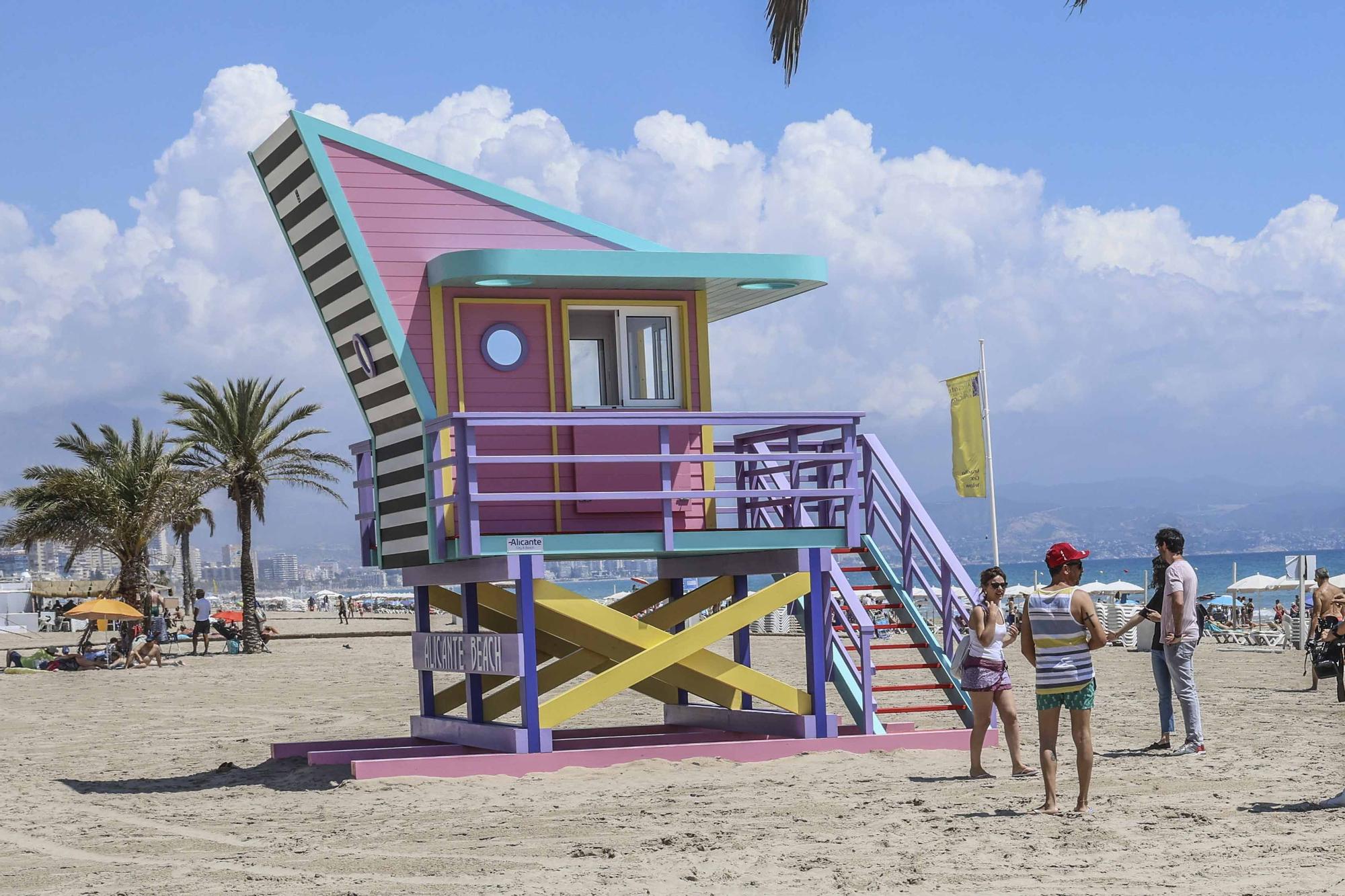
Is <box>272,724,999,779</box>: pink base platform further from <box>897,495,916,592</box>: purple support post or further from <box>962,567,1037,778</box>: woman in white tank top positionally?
<box>962,567,1037,778</box>: woman in white tank top

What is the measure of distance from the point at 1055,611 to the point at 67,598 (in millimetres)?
75782

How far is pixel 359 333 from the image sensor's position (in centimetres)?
1346

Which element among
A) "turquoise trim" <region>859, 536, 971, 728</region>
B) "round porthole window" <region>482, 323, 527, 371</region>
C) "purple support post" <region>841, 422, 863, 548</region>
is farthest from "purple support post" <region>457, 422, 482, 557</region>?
"turquoise trim" <region>859, 536, 971, 728</region>

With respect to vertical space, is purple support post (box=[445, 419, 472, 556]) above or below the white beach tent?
above

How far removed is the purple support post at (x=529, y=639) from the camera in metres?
12.4

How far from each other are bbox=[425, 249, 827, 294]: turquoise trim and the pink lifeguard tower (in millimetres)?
21

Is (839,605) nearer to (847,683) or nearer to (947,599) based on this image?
(847,683)

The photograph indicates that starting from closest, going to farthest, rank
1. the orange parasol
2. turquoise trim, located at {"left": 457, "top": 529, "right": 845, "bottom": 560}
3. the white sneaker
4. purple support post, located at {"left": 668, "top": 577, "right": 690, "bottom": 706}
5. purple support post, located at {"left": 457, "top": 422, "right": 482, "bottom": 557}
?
the white sneaker < purple support post, located at {"left": 457, "top": 422, "right": 482, "bottom": 557} < turquoise trim, located at {"left": 457, "top": 529, "right": 845, "bottom": 560} < purple support post, located at {"left": 668, "top": 577, "right": 690, "bottom": 706} < the orange parasol

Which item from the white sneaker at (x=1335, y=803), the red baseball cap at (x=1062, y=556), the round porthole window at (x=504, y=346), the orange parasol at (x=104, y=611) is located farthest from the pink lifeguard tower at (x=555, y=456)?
the orange parasol at (x=104, y=611)

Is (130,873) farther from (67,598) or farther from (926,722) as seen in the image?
(67,598)

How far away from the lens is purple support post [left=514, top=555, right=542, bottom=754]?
12.4 m

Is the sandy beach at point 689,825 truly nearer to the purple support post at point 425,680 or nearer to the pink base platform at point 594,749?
the pink base platform at point 594,749

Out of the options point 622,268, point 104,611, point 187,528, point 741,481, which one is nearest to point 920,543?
point 741,481

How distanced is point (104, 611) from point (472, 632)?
22.3m
